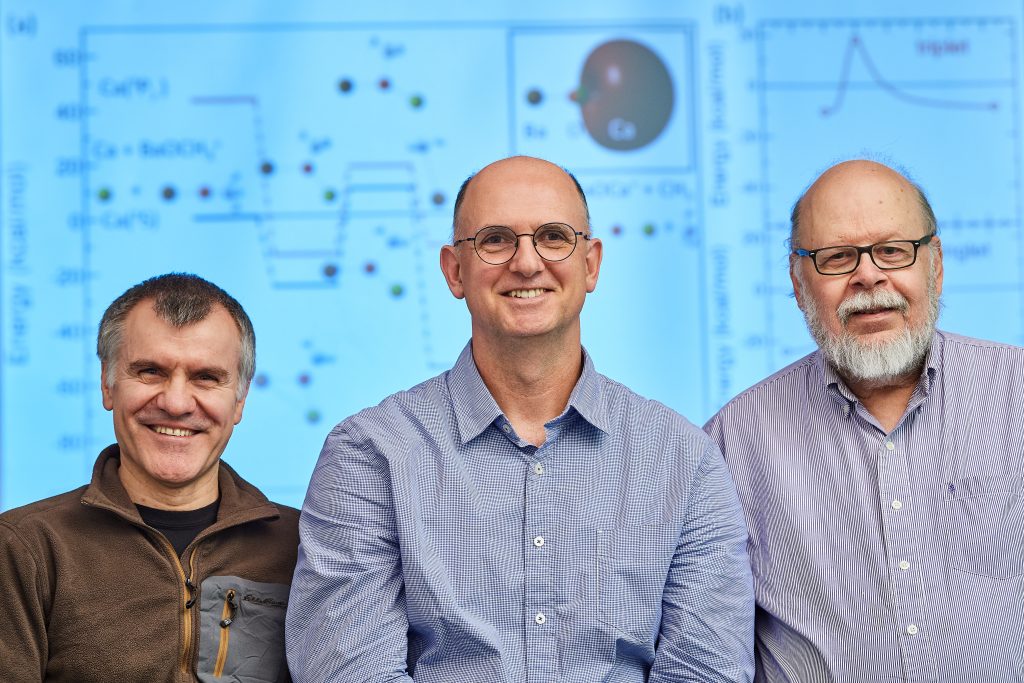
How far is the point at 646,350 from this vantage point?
341cm

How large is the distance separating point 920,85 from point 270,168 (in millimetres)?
1957

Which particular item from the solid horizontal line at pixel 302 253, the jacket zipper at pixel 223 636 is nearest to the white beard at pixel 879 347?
the jacket zipper at pixel 223 636

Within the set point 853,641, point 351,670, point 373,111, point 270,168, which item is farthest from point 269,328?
point 853,641

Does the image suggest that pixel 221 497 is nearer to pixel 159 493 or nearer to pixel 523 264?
pixel 159 493

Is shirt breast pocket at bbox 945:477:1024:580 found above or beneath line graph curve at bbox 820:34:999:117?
beneath

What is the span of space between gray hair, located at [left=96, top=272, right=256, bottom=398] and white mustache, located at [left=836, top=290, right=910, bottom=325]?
3.66ft

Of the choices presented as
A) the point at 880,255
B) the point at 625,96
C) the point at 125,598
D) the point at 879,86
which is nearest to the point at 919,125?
the point at 879,86

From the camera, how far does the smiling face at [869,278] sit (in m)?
2.14

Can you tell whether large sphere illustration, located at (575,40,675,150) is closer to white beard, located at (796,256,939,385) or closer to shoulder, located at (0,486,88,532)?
white beard, located at (796,256,939,385)

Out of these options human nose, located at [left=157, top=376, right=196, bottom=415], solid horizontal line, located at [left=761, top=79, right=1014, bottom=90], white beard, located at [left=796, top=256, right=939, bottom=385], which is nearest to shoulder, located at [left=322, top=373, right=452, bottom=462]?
human nose, located at [left=157, top=376, right=196, bottom=415]

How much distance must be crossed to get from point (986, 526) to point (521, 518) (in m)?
0.83

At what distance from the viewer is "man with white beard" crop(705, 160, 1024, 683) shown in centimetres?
201

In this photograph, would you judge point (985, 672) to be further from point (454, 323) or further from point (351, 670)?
point (454, 323)

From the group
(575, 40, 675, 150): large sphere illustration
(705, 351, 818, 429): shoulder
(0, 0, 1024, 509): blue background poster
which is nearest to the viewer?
(705, 351, 818, 429): shoulder
